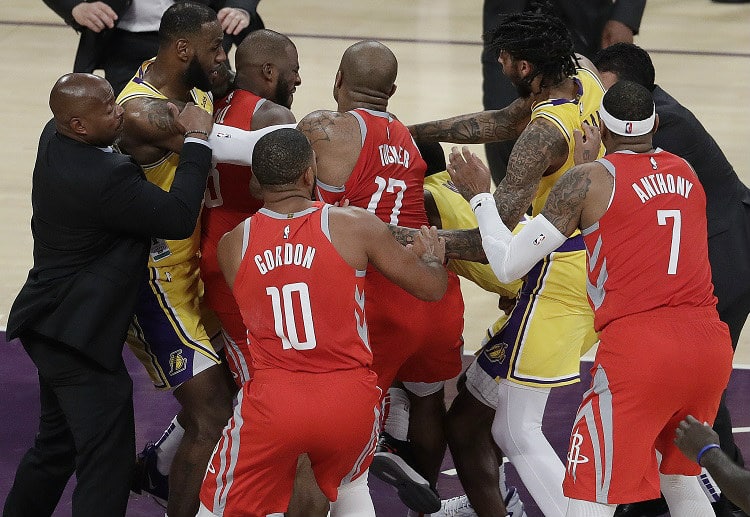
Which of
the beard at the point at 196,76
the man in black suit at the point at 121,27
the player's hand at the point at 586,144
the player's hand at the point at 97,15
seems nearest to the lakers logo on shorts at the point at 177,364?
the beard at the point at 196,76

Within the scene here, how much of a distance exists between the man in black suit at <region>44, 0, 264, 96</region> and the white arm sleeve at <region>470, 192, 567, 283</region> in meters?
2.81

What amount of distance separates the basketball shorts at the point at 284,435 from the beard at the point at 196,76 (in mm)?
1313

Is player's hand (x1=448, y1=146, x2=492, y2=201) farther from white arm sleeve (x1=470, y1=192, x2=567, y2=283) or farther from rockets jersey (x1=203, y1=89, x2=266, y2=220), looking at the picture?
rockets jersey (x1=203, y1=89, x2=266, y2=220)

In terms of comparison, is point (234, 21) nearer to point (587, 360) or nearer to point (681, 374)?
point (587, 360)

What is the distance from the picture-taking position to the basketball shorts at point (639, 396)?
4.19 m

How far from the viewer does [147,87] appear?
502 cm

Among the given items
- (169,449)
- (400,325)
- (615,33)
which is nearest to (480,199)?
(400,325)

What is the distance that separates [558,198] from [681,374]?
2.23ft

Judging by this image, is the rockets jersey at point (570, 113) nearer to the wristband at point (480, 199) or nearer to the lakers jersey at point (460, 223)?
the wristband at point (480, 199)

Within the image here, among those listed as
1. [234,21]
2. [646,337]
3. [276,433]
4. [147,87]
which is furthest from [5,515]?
[234,21]

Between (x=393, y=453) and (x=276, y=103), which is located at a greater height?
(x=276, y=103)

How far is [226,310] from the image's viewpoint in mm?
5062

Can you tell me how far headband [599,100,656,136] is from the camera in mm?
4312

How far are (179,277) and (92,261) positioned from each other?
1.80 ft
